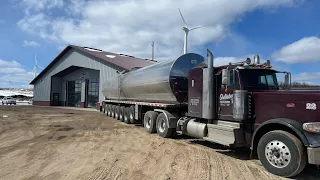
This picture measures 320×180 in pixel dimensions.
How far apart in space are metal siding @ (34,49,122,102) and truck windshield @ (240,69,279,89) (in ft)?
81.8

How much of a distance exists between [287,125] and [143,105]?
9723mm

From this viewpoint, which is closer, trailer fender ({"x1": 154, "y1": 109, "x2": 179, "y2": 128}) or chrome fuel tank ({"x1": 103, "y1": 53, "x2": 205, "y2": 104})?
trailer fender ({"x1": 154, "y1": 109, "x2": 179, "y2": 128})

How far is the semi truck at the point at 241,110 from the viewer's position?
6145 mm

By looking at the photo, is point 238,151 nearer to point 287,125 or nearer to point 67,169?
point 287,125

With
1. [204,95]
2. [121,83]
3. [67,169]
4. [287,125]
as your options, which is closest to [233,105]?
[204,95]

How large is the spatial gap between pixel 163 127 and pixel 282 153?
673 cm

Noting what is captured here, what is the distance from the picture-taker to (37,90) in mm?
50875

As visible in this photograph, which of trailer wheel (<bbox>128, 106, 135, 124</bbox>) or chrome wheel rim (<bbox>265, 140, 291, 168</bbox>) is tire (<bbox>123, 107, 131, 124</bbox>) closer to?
trailer wheel (<bbox>128, 106, 135, 124</bbox>)

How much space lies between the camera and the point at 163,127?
12.5m

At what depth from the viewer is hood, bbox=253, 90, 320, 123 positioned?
20.2 ft

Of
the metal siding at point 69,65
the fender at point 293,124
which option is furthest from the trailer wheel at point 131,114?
the metal siding at point 69,65

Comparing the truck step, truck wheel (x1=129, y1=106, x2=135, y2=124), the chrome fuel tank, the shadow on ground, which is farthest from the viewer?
truck wheel (x1=129, y1=106, x2=135, y2=124)

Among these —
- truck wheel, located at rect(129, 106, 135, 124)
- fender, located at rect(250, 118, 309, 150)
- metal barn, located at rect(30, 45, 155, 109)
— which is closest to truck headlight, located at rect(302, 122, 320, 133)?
fender, located at rect(250, 118, 309, 150)

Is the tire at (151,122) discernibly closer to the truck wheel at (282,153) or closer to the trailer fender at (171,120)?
the trailer fender at (171,120)
